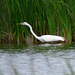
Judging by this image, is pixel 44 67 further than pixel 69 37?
No

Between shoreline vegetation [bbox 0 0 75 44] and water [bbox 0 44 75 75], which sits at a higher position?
shoreline vegetation [bbox 0 0 75 44]

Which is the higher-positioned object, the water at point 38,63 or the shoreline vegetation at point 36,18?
the shoreline vegetation at point 36,18

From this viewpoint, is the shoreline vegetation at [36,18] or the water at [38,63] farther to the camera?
the shoreline vegetation at [36,18]

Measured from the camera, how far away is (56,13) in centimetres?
1109

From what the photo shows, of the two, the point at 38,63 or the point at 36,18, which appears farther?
the point at 36,18

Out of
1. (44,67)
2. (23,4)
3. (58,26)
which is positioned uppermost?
(23,4)

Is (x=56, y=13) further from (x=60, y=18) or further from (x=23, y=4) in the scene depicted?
(x=23, y=4)

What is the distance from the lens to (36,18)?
11844mm

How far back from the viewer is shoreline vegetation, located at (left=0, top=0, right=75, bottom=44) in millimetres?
11070

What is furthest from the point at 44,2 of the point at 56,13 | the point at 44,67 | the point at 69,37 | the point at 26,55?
the point at 44,67

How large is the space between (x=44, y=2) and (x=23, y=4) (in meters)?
0.75

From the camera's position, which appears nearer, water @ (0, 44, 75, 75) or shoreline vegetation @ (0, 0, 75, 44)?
water @ (0, 44, 75, 75)

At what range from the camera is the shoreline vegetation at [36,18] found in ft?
36.3

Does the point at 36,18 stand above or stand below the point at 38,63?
above
